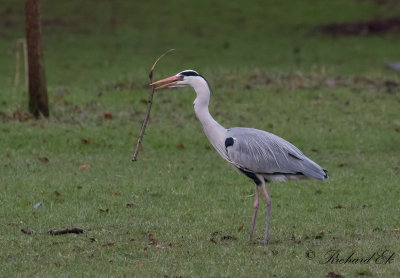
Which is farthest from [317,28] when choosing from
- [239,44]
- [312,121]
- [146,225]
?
[146,225]

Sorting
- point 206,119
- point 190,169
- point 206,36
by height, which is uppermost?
point 206,119

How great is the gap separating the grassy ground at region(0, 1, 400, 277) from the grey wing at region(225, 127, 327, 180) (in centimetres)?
89

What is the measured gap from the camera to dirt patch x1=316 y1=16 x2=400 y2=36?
34156 millimetres

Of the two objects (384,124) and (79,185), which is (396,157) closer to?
(384,124)

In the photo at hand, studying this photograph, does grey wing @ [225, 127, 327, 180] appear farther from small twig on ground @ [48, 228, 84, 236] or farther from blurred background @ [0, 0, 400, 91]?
blurred background @ [0, 0, 400, 91]

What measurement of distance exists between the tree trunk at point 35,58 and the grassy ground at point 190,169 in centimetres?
47

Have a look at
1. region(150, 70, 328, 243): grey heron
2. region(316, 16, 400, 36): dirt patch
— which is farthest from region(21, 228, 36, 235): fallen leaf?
region(316, 16, 400, 36): dirt patch

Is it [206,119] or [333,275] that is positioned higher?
[206,119]

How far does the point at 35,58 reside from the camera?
17.0m

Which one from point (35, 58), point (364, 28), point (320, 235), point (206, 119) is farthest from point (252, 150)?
point (364, 28)

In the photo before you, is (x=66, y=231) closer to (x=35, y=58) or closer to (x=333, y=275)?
(x=333, y=275)

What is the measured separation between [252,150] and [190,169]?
4.97 m

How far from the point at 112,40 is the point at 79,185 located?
20.4 meters

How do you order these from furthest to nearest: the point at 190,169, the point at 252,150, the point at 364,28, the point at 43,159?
the point at 364,28 < the point at 43,159 < the point at 190,169 < the point at 252,150
